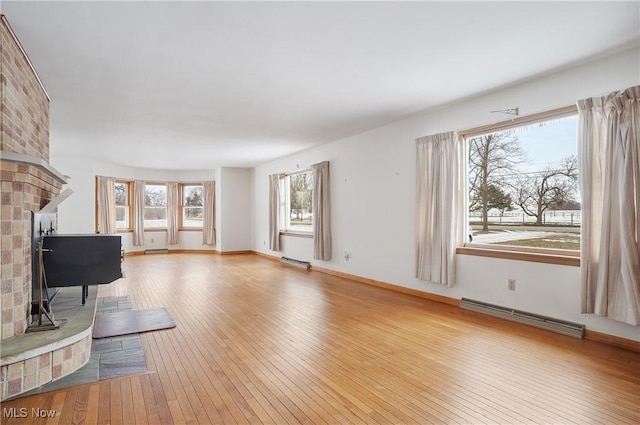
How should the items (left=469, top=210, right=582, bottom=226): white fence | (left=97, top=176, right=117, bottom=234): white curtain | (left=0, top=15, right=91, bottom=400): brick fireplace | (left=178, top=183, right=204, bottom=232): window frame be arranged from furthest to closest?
(left=178, top=183, right=204, bottom=232): window frame < (left=97, top=176, right=117, bottom=234): white curtain < (left=469, top=210, right=582, bottom=226): white fence < (left=0, top=15, right=91, bottom=400): brick fireplace

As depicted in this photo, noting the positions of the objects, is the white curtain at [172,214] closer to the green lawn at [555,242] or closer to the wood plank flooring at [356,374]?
the wood plank flooring at [356,374]

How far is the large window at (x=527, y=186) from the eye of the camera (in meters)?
3.62

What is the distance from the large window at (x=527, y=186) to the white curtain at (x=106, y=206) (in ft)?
29.1

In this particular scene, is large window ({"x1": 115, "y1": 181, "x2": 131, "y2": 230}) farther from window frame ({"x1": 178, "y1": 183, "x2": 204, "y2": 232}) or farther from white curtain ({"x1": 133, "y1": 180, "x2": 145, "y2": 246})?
window frame ({"x1": 178, "y1": 183, "x2": 204, "y2": 232})

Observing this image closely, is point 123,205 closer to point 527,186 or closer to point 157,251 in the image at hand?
point 157,251

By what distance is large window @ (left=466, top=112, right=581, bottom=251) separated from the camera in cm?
362

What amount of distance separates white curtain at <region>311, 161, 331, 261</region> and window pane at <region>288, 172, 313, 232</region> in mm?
721

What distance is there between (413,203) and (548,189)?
1697mm

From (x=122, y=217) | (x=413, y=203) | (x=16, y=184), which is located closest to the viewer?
(x=16, y=184)

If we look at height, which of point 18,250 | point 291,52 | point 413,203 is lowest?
point 18,250

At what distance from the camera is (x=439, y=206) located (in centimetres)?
458

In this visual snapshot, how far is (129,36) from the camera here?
2682 mm

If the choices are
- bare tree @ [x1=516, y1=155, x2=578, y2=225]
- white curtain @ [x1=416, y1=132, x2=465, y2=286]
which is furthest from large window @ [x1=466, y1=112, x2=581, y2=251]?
white curtain @ [x1=416, y1=132, x2=465, y2=286]

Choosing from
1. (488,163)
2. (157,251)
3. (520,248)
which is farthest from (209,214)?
(520,248)
